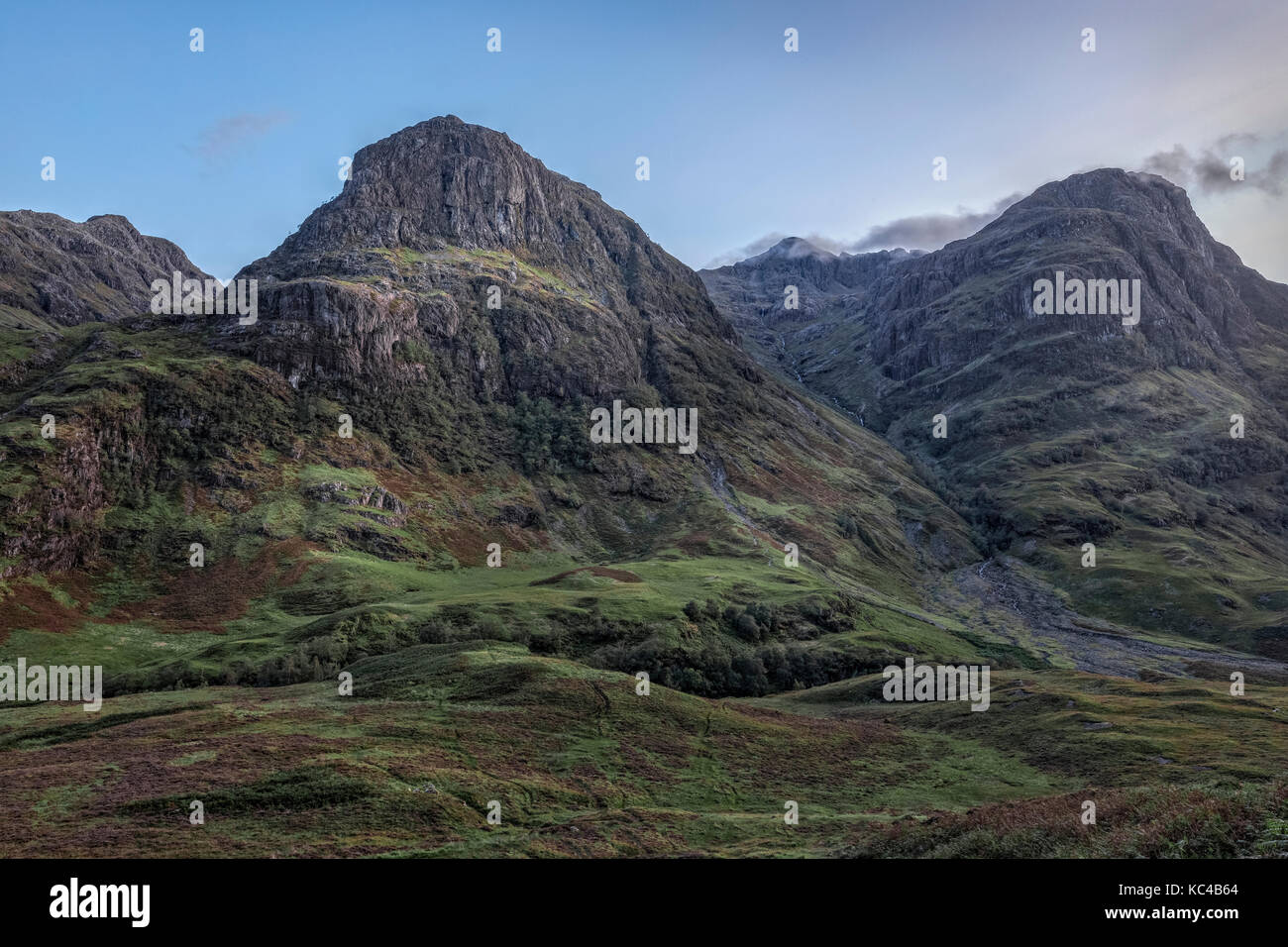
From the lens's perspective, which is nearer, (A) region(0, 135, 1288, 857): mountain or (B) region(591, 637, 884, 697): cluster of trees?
(A) region(0, 135, 1288, 857): mountain

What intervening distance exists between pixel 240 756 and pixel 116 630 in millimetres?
76704

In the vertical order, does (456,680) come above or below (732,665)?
above

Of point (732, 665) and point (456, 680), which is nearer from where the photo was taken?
point (456, 680)

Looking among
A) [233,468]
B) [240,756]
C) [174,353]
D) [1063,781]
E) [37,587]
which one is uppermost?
[174,353]

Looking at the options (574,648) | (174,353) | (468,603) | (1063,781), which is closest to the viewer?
(1063,781)

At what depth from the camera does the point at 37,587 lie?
118500 mm

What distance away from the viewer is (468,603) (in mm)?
119938

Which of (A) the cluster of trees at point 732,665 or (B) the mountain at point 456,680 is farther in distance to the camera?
(A) the cluster of trees at point 732,665

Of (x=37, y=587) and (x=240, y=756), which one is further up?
(x=37, y=587)

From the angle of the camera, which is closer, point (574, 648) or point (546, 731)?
point (546, 731)
